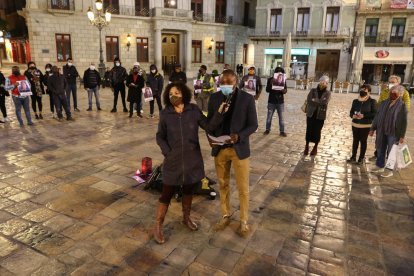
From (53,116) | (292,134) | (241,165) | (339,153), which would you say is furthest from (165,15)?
(241,165)

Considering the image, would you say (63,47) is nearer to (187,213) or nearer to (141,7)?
(141,7)

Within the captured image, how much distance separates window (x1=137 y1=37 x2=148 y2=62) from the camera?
2633cm

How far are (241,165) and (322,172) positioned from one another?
9.12ft

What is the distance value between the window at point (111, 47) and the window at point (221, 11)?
32.4 ft

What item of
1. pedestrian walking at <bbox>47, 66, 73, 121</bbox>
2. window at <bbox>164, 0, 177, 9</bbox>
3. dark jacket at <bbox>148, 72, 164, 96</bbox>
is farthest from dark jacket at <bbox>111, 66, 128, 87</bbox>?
window at <bbox>164, 0, 177, 9</bbox>

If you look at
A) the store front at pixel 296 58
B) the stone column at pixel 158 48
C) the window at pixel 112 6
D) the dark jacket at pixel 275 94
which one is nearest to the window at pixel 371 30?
the store front at pixel 296 58

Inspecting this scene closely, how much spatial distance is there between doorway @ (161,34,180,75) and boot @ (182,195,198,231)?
2582cm

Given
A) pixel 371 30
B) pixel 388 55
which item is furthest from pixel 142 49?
pixel 388 55

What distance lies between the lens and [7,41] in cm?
3425

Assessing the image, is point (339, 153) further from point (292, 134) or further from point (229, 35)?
point (229, 35)

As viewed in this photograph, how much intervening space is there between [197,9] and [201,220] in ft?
91.2

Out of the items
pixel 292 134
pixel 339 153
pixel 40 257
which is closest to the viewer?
pixel 40 257

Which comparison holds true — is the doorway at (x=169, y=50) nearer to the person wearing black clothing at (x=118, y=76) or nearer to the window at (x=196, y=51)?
the window at (x=196, y=51)

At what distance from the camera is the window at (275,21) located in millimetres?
29359
